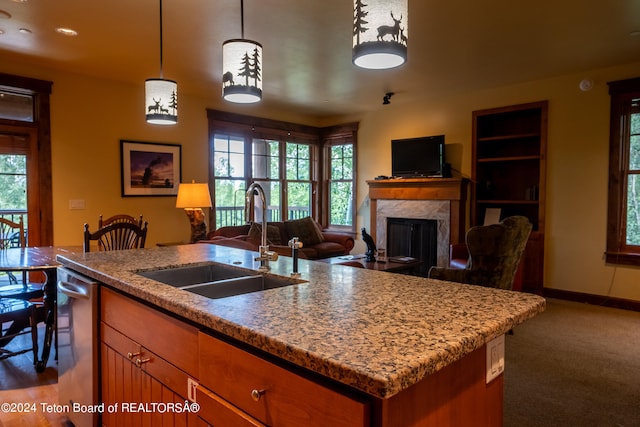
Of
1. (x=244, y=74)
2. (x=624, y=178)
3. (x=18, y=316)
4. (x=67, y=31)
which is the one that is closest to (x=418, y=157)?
(x=624, y=178)

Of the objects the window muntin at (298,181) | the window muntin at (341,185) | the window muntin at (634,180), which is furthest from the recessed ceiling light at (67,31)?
the window muntin at (634,180)

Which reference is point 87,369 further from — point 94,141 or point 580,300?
point 580,300

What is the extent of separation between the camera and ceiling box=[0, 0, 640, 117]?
3.05 metres

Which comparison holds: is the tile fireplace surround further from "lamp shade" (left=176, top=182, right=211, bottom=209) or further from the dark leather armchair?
"lamp shade" (left=176, top=182, right=211, bottom=209)

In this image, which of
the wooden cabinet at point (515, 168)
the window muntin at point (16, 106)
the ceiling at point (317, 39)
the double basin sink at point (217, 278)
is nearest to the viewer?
the double basin sink at point (217, 278)

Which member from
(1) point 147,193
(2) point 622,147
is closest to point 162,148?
(1) point 147,193

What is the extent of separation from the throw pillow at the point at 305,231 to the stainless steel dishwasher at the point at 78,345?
408 cm

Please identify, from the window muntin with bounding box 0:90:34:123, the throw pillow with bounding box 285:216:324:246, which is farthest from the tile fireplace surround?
the window muntin with bounding box 0:90:34:123

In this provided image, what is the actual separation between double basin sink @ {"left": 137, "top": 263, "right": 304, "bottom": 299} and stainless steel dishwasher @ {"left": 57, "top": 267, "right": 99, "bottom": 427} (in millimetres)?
314

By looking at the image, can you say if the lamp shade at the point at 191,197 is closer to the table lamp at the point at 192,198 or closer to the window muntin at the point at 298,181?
the table lamp at the point at 192,198

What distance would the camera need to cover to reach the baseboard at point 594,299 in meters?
4.46

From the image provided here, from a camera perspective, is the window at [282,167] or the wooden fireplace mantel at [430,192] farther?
the window at [282,167]

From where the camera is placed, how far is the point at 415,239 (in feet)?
20.1

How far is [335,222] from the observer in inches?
295
